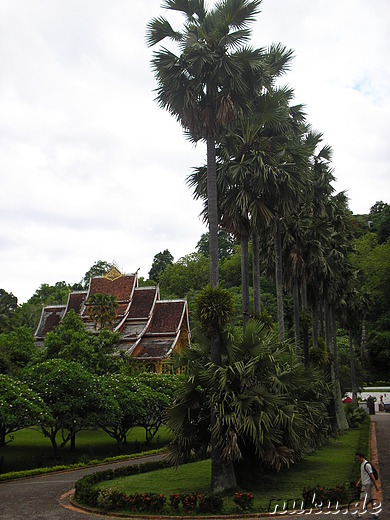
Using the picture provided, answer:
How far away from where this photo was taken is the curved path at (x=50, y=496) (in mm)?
12305

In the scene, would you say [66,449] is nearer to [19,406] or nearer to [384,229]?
[19,406]

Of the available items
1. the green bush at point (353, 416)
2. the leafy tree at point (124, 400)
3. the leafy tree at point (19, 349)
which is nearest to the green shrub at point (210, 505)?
the leafy tree at point (124, 400)

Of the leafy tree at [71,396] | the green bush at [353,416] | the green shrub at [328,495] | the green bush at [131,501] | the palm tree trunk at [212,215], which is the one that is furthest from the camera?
the green bush at [353,416]

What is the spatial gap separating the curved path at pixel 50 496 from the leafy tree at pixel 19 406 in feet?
7.05

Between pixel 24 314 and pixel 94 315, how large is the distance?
28064mm

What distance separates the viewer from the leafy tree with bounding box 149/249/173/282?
92625 mm

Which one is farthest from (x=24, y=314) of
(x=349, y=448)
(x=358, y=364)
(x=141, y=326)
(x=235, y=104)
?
(x=235, y=104)

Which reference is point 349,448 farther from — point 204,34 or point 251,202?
point 204,34

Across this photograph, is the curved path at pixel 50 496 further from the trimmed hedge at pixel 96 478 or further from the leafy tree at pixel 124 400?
the leafy tree at pixel 124 400

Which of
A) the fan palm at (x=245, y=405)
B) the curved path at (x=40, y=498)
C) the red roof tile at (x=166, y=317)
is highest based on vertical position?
the red roof tile at (x=166, y=317)

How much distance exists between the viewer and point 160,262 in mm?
93875

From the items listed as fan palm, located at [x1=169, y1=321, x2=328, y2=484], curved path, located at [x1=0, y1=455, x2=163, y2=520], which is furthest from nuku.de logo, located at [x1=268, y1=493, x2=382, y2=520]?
curved path, located at [x1=0, y1=455, x2=163, y2=520]

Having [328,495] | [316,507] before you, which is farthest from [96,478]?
[328,495]

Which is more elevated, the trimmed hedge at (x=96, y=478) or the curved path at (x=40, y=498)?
the trimmed hedge at (x=96, y=478)
